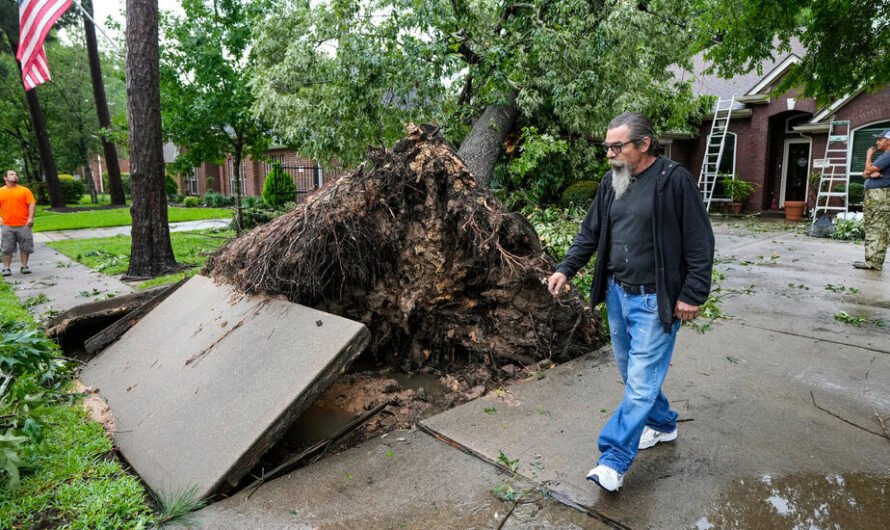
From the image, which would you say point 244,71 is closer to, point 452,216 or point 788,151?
point 452,216

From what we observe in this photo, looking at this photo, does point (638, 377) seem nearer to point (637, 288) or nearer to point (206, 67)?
point (637, 288)

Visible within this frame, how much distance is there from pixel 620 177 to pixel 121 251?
11263 mm

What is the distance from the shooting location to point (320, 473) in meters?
2.89

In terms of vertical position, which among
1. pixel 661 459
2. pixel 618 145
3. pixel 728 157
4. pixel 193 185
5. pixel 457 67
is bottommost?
pixel 661 459

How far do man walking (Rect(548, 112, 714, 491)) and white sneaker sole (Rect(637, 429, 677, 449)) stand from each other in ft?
1.28

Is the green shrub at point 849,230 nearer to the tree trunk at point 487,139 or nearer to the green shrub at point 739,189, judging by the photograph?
the green shrub at point 739,189

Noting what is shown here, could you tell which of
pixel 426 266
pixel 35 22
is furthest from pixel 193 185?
pixel 426 266

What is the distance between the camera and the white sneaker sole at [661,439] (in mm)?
2998

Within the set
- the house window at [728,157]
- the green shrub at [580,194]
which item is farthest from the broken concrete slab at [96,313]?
the house window at [728,157]

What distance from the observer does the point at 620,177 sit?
107 inches

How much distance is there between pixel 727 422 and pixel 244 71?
13299mm

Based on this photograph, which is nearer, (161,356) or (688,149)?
(161,356)

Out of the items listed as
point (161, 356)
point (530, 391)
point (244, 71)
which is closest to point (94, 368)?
point (161, 356)

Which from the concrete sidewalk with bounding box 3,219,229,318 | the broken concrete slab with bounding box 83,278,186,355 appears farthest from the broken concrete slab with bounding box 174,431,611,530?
the concrete sidewalk with bounding box 3,219,229,318
